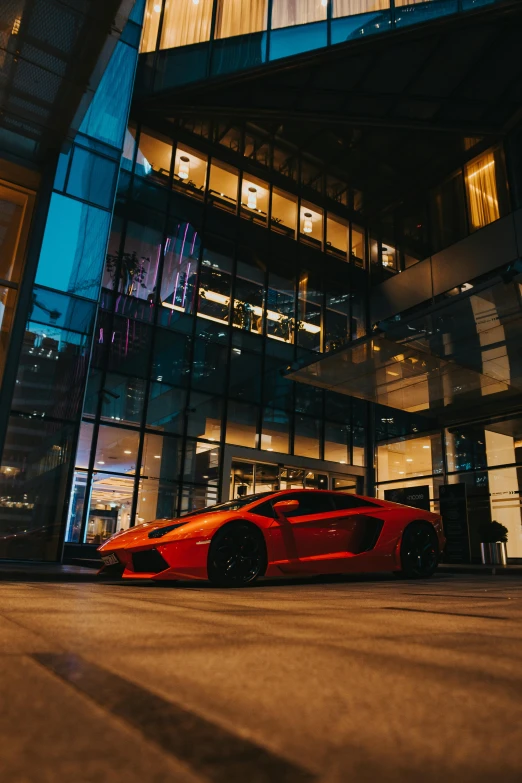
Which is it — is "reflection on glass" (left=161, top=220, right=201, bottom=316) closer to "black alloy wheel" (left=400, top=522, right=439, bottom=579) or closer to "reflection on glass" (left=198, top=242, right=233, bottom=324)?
"reflection on glass" (left=198, top=242, right=233, bottom=324)

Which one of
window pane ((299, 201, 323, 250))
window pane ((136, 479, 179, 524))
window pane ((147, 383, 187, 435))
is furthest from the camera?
window pane ((299, 201, 323, 250))

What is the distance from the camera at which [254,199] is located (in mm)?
21234

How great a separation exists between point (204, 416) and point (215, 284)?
5.03m

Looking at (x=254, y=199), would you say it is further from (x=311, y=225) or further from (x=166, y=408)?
(x=166, y=408)

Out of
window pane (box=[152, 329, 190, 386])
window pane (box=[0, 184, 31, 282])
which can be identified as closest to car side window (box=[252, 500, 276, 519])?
window pane (box=[0, 184, 31, 282])

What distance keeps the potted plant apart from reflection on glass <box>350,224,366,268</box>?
44.6 ft

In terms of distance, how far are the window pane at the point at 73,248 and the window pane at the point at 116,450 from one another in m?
4.84

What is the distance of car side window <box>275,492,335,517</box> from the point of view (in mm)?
6942

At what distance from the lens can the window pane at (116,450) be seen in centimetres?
1506

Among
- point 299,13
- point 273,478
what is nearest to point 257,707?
point 273,478

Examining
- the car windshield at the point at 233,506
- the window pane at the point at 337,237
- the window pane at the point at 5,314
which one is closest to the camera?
the car windshield at the point at 233,506

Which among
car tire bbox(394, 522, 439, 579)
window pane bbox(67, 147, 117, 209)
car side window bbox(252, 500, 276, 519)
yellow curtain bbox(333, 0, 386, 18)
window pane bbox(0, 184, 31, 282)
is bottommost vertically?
car tire bbox(394, 522, 439, 579)

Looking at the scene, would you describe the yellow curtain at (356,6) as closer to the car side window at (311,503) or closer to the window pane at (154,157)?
the window pane at (154,157)

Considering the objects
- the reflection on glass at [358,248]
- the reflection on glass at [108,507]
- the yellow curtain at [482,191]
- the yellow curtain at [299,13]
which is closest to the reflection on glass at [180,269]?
the reflection on glass at [108,507]
